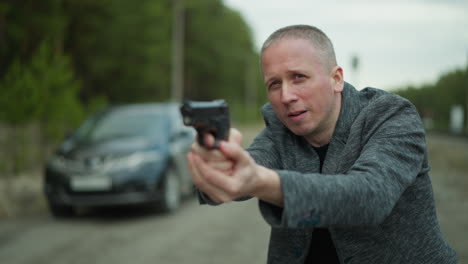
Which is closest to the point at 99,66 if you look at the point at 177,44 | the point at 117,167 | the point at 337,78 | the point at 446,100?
the point at 177,44

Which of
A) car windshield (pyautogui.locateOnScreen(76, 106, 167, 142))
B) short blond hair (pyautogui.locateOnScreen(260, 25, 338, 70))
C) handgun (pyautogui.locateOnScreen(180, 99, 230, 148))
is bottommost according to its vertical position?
car windshield (pyautogui.locateOnScreen(76, 106, 167, 142))

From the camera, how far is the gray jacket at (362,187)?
1312 millimetres

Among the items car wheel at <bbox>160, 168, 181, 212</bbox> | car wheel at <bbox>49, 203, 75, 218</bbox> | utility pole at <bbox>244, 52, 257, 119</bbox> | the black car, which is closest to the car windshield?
the black car

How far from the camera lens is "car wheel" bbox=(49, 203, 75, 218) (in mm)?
7602

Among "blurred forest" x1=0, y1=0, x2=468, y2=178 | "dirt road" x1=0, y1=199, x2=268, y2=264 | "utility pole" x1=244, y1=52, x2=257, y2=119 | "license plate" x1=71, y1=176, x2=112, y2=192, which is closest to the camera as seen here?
"dirt road" x1=0, y1=199, x2=268, y2=264

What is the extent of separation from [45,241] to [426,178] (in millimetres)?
5675

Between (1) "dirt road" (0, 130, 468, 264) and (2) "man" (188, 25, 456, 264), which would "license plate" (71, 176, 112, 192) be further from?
(2) "man" (188, 25, 456, 264)

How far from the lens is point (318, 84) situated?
1.73 meters

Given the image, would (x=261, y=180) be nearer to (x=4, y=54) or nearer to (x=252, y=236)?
(x=252, y=236)

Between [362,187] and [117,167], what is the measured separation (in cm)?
635

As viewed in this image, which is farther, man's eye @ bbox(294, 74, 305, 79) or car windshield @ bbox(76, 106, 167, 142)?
car windshield @ bbox(76, 106, 167, 142)

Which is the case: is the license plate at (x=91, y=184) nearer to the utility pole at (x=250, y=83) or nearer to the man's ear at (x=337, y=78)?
the man's ear at (x=337, y=78)

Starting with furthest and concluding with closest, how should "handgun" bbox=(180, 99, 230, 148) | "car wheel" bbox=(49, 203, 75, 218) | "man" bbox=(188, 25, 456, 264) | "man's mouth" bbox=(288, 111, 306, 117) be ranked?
"car wheel" bbox=(49, 203, 75, 218) < "man's mouth" bbox=(288, 111, 306, 117) < "man" bbox=(188, 25, 456, 264) < "handgun" bbox=(180, 99, 230, 148)

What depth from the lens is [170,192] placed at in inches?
314
